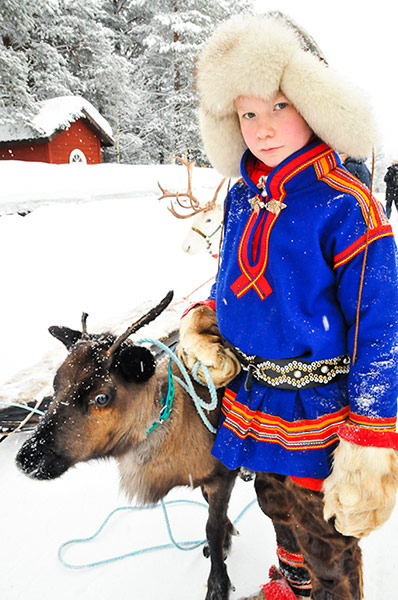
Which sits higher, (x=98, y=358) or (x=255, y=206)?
(x=255, y=206)

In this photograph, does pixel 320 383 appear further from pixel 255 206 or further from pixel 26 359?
pixel 26 359

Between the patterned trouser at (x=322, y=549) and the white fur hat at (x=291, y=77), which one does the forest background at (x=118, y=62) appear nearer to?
the white fur hat at (x=291, y=77)

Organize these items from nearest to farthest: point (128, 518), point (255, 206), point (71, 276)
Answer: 1. point (255, 206)
2. point (128, 518)
3. point (71, 276)

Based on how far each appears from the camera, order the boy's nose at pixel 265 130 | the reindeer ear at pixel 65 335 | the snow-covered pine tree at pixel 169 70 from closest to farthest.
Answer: the boy's nose at pixel 265 130 < the reindeer ear at pixel 65 335 < the snow-covered pine tree at pixel 169 70

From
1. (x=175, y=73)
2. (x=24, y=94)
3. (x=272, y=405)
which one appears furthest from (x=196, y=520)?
(x=175, y=73)

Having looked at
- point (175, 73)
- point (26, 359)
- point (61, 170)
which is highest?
point (175, 73)

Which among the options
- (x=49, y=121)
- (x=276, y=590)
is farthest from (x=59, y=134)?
(x=276, y=590)

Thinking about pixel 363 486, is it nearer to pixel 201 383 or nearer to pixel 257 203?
pixel 201 383

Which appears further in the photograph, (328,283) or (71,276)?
(71,276)

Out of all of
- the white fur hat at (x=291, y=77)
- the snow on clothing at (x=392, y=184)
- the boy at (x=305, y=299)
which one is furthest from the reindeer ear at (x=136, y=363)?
the snow on clothing at (x=392, y=184)

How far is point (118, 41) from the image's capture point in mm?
19953

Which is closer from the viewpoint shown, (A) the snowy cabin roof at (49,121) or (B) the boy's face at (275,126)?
(B) the boy's face at (275,126)

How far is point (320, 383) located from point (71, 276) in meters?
5.05

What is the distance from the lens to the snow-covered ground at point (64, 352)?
1955 millimetres
